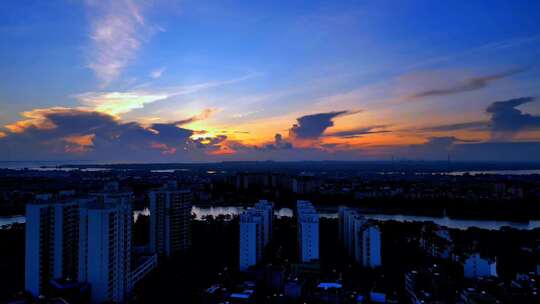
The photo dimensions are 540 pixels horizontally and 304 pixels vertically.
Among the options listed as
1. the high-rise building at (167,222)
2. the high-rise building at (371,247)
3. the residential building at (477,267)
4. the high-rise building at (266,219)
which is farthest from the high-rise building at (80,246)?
the residential building at (477,267)

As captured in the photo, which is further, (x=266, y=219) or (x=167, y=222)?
(x=266, y=219)

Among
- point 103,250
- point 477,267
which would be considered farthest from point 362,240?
point 103,250

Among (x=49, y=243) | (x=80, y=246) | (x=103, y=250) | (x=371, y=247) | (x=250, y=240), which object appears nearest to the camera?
(x=103, y=250)

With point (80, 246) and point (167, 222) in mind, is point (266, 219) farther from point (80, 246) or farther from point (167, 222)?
point (80, 246)

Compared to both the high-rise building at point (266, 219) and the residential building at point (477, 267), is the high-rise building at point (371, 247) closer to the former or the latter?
the residential building at point (477, 267)

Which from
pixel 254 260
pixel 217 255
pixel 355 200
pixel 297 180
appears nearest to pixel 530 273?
pixel 254 260

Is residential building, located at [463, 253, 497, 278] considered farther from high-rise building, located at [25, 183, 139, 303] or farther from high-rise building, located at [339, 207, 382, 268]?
high-rise building, located at [25, 183, 139, 303]

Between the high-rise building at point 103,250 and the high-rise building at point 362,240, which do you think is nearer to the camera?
the high-rise building at point 103,250
